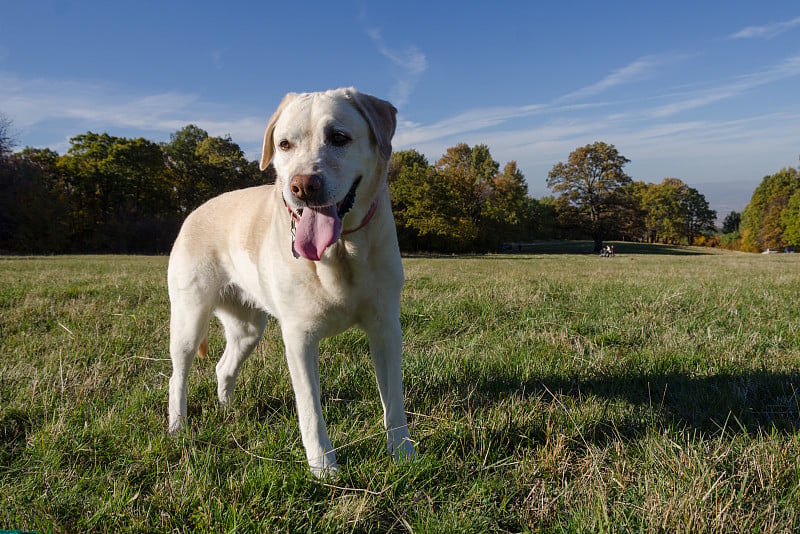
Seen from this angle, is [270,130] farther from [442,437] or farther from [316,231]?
[442,437]

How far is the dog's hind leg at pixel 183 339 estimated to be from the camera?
2.92 m

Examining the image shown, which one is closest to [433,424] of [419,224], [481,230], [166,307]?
[166,307]

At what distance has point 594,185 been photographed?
57.6 meters

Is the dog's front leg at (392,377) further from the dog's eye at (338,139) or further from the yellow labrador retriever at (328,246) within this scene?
the dog's eye at (338,139)

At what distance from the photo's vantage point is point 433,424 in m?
2.62

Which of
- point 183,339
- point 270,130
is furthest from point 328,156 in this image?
point 183,339

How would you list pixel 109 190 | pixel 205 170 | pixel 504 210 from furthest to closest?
pixel 504 210, pixel 205 170, pixel 109 190

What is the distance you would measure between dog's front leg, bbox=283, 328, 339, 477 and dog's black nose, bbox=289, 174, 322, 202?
71 cm

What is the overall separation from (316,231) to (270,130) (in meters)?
0.85

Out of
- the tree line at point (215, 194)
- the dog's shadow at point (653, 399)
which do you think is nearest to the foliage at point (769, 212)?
the tree line at point (215, 194)

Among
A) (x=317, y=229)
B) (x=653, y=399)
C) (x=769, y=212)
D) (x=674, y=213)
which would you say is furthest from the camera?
(x=674, y=213)

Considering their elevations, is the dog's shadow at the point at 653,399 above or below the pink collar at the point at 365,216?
below

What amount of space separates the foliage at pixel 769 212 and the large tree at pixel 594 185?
19.3m

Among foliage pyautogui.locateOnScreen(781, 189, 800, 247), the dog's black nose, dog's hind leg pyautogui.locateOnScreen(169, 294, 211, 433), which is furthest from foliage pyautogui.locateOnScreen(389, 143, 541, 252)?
the dog's black nose
